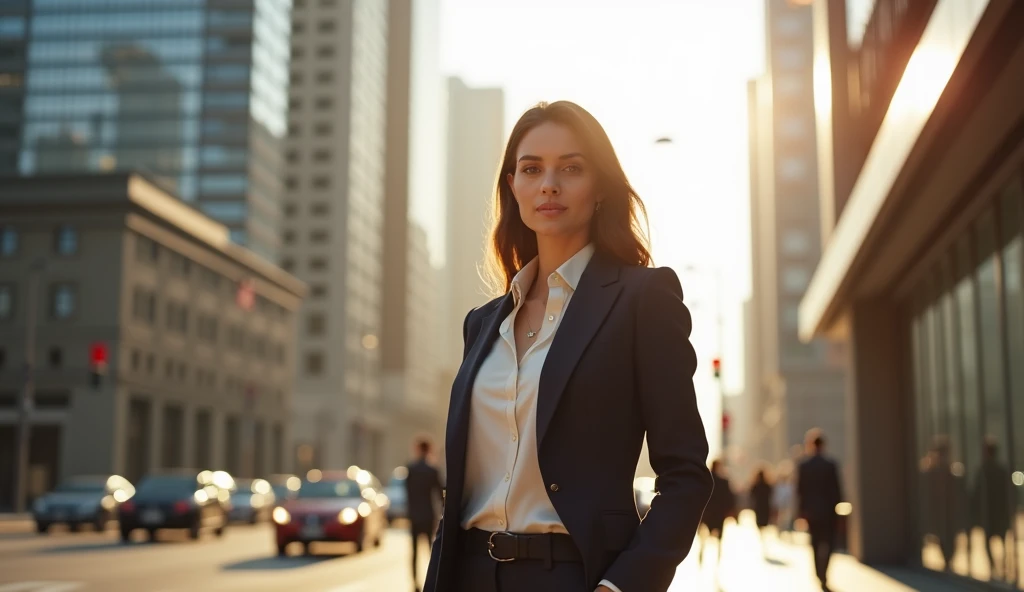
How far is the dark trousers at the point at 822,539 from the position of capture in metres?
15.3

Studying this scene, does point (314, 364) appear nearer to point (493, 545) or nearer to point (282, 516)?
point (282, 516)

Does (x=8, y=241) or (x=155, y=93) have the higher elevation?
(x=155, y=93)

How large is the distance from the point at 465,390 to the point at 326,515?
21.8 m

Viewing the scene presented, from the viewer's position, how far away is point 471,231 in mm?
192875

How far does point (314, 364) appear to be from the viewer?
99.8 m

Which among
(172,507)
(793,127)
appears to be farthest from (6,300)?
(793,127)

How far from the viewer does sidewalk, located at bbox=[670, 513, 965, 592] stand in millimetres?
17344

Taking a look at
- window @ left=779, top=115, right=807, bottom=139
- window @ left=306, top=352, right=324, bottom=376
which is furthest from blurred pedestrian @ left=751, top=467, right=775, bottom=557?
window @ left=306, top=352, right=324, bottom=376

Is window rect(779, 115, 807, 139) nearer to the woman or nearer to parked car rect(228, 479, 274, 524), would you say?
parked car rect(228, 479, 274, 524)

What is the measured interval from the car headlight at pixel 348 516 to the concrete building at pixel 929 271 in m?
10.0

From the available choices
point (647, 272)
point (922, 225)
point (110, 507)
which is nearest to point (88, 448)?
point (110, 507)

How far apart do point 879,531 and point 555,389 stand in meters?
22.3

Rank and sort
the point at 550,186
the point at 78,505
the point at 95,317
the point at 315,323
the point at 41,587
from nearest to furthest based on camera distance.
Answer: the point at 550,186, the point at 41,587, the point at 78,505, the point at 95,317, the point at 315,323

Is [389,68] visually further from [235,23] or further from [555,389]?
[555,389]
